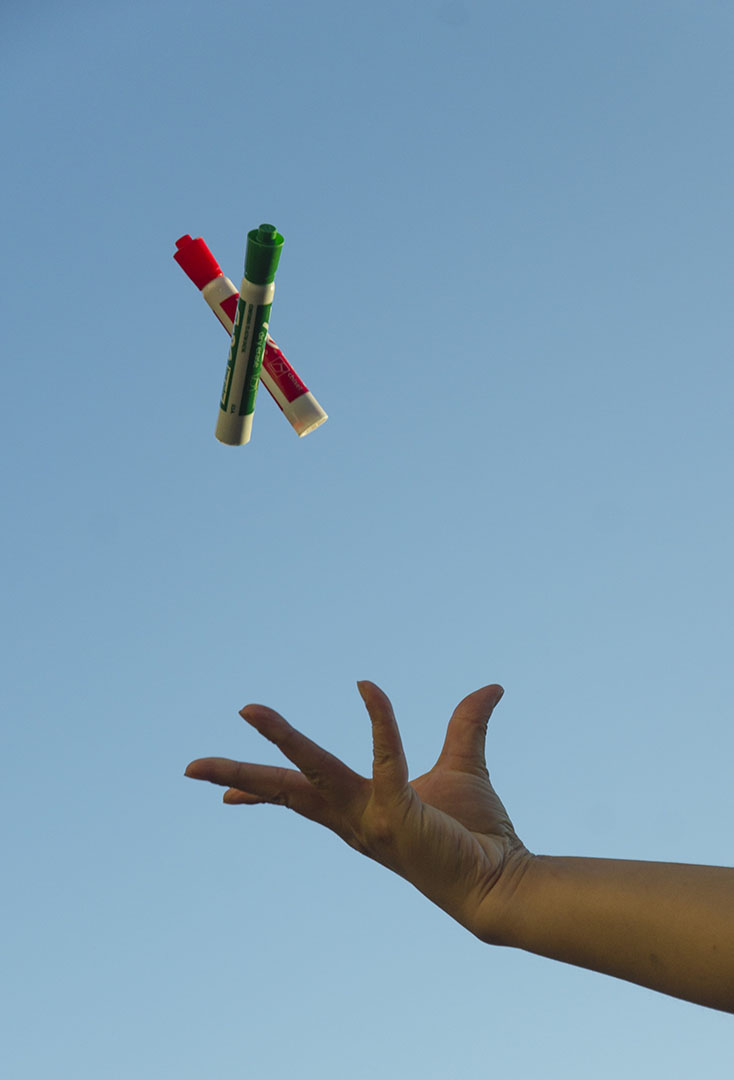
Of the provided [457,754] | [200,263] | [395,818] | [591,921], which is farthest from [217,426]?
[591,921]

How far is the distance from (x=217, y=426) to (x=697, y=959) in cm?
441

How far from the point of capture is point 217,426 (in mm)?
6176

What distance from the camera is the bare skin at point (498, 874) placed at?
2.51 metres

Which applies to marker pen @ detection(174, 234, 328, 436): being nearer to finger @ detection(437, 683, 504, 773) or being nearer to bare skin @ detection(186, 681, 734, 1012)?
finger @ detection(437, 683, 504, 773)

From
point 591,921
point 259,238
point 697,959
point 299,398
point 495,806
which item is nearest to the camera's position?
point 697,959

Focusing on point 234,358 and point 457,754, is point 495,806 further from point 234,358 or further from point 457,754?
point 234,358

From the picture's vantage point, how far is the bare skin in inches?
99.0

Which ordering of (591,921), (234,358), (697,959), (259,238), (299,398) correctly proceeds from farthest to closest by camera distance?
(299,398), (234,358), (259,238), (591,921), (697,959)

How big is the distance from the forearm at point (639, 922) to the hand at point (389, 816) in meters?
0.10

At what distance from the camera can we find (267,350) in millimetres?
6480

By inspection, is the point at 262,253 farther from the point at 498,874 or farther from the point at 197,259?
the point at 498,874

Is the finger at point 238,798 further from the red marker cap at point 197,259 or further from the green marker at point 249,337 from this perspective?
the red marker cap at point 197,259

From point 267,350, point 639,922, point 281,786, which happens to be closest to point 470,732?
→ point 281,786

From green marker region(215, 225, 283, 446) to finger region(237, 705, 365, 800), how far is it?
331cm
